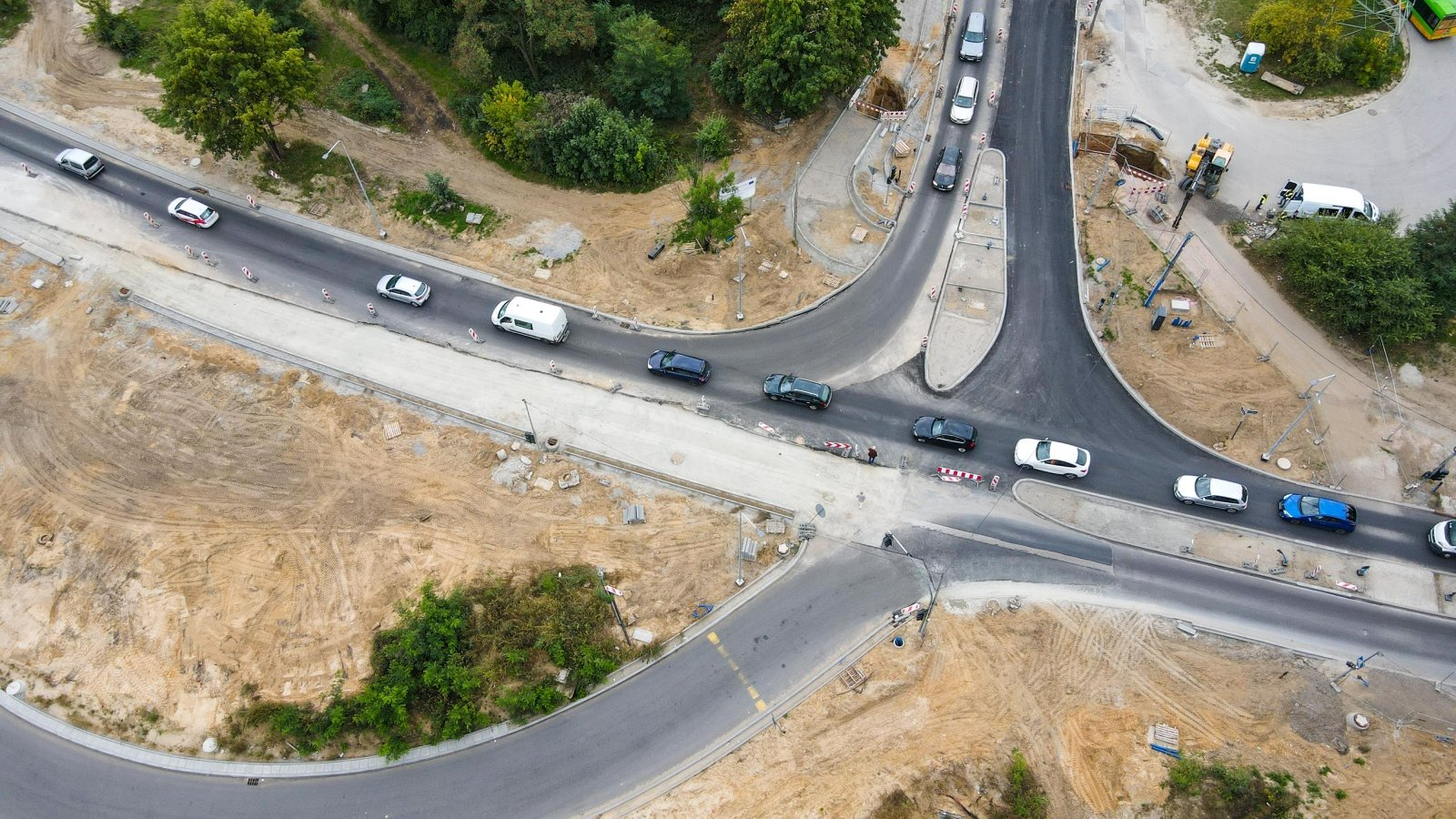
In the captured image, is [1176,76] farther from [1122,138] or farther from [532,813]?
[532,813]

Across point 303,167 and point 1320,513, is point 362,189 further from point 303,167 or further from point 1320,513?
point 1320,513

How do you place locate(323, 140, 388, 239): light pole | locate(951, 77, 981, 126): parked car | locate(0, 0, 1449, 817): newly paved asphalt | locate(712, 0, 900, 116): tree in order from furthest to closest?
1. locate(951, 77, 981, 126): parked car
2. locate(323, 140, 388, 239): light pole
3. locate(712, 0, 900, 116): tree
4. locate(0, 0, 1449, 817): newly paved asphalt

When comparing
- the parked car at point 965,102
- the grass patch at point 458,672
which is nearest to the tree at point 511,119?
the parked car at point 965,102

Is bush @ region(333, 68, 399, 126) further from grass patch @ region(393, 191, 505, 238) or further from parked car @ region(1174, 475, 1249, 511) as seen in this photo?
parked car @ region(1174, 475, 1249, 511)

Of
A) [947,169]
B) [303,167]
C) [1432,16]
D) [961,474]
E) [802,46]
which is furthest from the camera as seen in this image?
[1432,16]

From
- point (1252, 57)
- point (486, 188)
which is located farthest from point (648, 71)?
point (1252, 57)

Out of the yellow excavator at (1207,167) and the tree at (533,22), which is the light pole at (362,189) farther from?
the yellow excavator at (1207,167)

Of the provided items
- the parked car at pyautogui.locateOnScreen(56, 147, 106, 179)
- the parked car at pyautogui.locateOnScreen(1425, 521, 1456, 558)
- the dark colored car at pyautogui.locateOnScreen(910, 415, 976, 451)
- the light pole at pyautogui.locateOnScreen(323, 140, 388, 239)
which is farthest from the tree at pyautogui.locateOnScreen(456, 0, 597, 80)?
the parked car at pyautogui.locateOnScreen(1425, 521, 1456, 558)

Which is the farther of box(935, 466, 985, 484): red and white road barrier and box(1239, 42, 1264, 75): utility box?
box(1239, 42, 1264, 75): utility box
